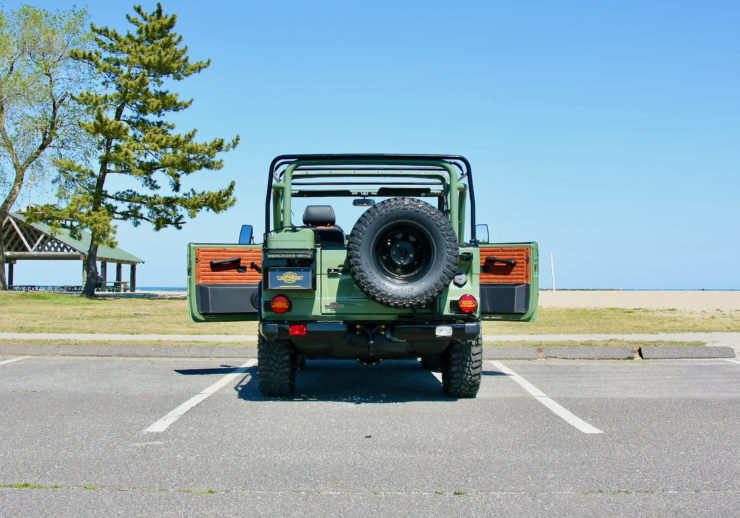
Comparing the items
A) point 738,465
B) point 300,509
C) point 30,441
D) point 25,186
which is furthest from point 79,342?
point 25,186

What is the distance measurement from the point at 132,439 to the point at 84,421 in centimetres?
94

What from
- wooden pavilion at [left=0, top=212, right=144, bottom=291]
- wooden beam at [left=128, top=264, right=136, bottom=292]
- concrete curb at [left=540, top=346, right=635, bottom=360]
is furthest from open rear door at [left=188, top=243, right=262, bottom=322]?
wooden beam at [left=128, top=264, right=136, bottom=292]

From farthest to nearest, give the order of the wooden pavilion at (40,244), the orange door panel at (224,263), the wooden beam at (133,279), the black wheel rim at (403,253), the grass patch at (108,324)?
the wooden beam at (133,279) < the wooden pavilion at (40,244) < the grass patch at (108,324) < the orange door panel at (224,263) < the black wheel rim at (403,253)

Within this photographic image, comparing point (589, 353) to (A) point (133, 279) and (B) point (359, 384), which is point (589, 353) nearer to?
(B) point (359, 384)

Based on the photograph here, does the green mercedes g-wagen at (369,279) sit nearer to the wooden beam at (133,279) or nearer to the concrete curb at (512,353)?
the concrete curb at (512,353)

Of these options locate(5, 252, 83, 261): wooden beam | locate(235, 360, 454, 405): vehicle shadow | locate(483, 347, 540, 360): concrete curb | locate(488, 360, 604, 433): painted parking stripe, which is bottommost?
locate(235, 360, 454, 405): vehicle shadow

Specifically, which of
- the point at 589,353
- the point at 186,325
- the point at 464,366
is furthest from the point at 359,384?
the point at 186,325

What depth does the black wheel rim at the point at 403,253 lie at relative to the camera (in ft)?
21.5

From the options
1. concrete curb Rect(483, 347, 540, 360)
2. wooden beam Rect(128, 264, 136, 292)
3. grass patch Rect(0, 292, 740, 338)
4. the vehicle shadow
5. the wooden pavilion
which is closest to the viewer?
the vehicle shadow

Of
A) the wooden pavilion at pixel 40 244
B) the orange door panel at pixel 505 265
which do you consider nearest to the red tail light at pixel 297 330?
the orange door panel at pixel 505 265

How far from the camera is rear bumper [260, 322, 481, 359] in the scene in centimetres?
668

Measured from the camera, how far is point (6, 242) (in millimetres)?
45625

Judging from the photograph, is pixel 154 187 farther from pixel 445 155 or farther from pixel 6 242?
pixel 445 155

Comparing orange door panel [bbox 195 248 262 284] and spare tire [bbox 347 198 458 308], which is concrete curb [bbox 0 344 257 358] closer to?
orange door panel [bbox 195 248 262 284]
